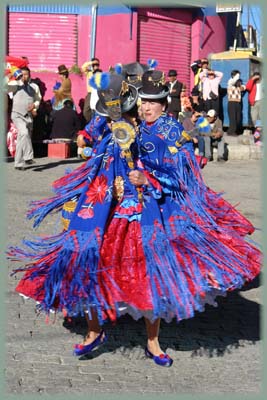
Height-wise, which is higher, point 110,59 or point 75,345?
point 110,59

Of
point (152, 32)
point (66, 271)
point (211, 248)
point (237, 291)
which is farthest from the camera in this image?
point (152, 32)

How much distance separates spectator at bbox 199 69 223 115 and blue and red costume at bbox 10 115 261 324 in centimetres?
1276

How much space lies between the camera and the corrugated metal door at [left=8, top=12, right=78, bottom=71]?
19.0 meters

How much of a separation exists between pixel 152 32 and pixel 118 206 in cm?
1583

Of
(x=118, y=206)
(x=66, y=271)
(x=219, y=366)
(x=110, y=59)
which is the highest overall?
(x=110, y=59)

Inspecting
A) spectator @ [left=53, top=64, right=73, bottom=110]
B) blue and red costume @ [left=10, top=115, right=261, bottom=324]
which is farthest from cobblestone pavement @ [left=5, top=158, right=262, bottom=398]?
spectator @ [left=53, top=64, right=73, bottom=110]

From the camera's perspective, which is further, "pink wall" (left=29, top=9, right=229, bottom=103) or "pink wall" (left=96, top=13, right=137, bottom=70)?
"pink wall" (left=96, top=13, right=137, bottom=70)

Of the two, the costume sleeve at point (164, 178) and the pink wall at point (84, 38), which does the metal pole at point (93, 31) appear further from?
the costume sleeve at point (164, 178)

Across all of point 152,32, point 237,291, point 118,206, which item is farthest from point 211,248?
point 152,32

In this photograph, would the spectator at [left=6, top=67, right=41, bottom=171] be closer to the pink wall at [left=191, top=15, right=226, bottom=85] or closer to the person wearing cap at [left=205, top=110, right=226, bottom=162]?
the person wearing cap at [left=205, top=110, right=226, bottom=162]

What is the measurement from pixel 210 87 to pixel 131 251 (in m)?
13.5

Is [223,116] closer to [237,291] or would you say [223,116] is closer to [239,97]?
[239,97]

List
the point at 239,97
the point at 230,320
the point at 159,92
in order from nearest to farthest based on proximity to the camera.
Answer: the point at 159,92 < the point at 230,320 < the point at 239,97

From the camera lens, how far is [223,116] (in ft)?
63.0
